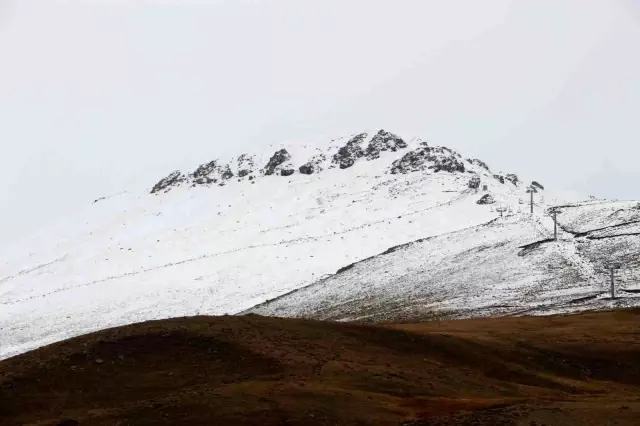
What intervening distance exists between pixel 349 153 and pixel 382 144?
6925 millimetres

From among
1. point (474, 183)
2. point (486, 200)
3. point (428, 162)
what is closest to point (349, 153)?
point (428, 162)

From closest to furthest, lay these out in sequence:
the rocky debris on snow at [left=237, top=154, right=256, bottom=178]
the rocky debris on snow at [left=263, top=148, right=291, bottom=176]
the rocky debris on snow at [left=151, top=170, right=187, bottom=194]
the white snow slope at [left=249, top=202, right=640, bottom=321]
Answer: the white snow slope at [left=249, top=202, right=640, bottom=321] → the rocky debris on snow at [left=263, top=148, right=291, bottom=176] → the rocky debris on snow at [left=237, top=154, right=256, bottom=178] → the rocky debris on snow at [left=151, top=170, right=187, bottom=194]

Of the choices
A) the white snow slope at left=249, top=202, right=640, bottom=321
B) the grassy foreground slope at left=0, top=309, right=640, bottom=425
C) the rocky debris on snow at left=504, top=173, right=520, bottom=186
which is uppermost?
the rocky debris on snow at left=504, top=173, right=520, bottom=186

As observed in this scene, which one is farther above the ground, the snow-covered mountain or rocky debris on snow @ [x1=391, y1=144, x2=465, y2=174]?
rocky debris on snow @ [x1=391, y1=144, x2=465, y2=174]

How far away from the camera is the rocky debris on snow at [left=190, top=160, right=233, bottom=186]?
13000cm

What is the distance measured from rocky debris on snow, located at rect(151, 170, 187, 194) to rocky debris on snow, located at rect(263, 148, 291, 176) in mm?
19825

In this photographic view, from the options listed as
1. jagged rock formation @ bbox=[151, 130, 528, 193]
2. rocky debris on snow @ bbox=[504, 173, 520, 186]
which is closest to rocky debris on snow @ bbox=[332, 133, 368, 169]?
jagged rock formation @ bbox=[151, 130, 528, 193]

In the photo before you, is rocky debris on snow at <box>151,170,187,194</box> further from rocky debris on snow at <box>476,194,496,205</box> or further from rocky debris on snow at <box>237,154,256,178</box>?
rocky debris on snow at <box>476,194,496,205</box>

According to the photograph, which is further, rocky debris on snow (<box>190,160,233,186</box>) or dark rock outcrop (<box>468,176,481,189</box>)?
rocky debris on snow (<box>190,160,233,186</box>)

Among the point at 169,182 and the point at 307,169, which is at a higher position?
the point at 307,169

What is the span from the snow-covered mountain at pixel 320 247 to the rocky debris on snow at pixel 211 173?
1.88 ft

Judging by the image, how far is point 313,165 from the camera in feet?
414

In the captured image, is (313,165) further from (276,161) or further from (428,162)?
(428,162)

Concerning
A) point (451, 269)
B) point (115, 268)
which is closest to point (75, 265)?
point (115, 268)
